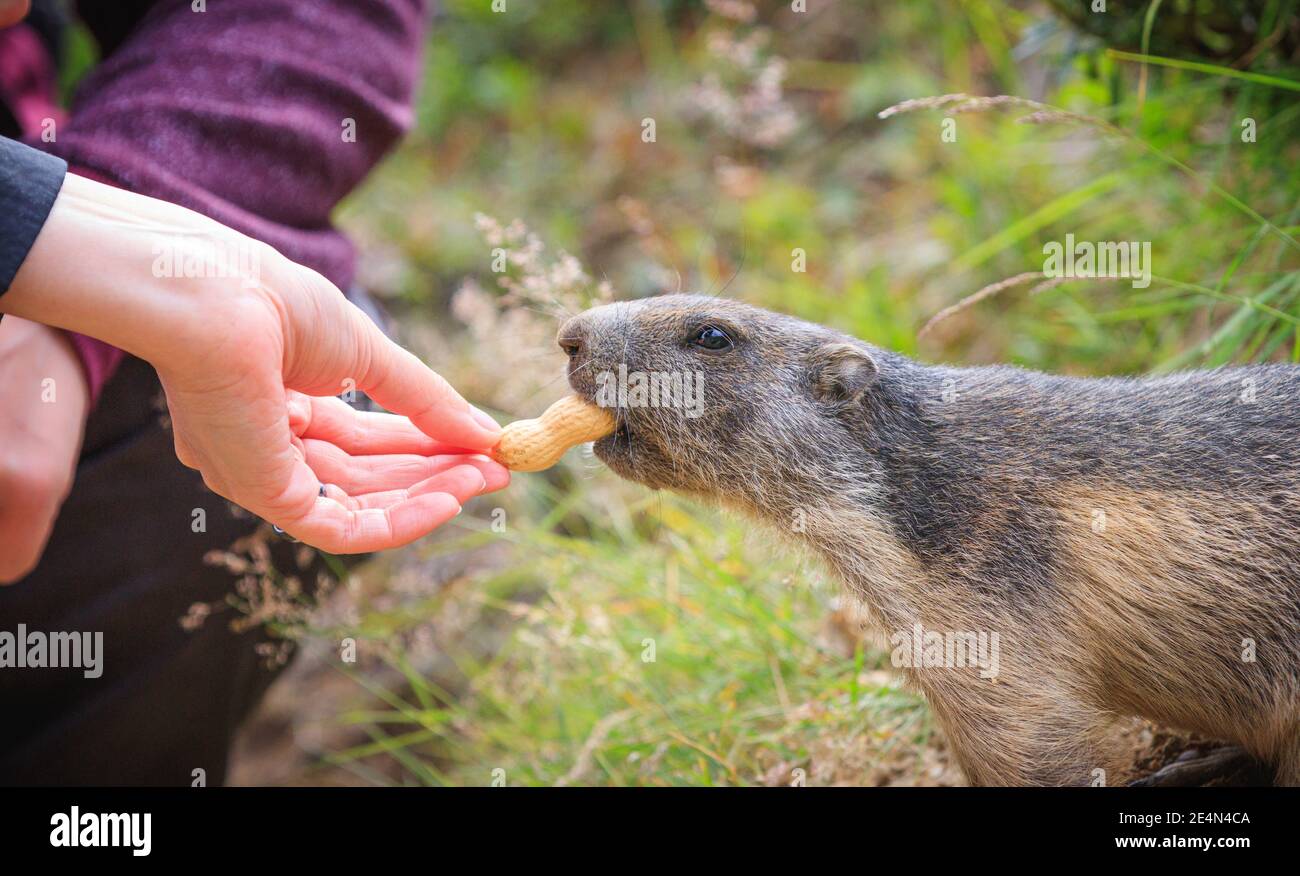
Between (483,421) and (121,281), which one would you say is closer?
(121,281)

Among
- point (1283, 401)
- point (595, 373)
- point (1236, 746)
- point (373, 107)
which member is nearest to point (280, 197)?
point (373, 107)

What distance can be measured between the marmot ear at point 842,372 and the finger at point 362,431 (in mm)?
1165

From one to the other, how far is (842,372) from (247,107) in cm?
222

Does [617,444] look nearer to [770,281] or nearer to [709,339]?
[709,339]

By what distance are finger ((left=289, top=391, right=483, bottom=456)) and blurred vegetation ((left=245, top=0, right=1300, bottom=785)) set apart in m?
0.92

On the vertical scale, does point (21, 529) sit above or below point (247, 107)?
below

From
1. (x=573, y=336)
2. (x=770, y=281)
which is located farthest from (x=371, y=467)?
(x=770, y=281)

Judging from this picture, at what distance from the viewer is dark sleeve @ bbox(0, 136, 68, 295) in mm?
2451

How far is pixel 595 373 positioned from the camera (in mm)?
3445

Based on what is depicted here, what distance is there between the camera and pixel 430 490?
3.18 metres

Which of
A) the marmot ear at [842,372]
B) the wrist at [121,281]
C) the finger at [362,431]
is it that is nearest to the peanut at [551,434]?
the finger at [362,431]

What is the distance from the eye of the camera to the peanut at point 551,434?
3279mm

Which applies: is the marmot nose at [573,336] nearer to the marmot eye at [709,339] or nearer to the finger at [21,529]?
the marmot eye at [709,339]

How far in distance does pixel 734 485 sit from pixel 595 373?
57 centimetres
